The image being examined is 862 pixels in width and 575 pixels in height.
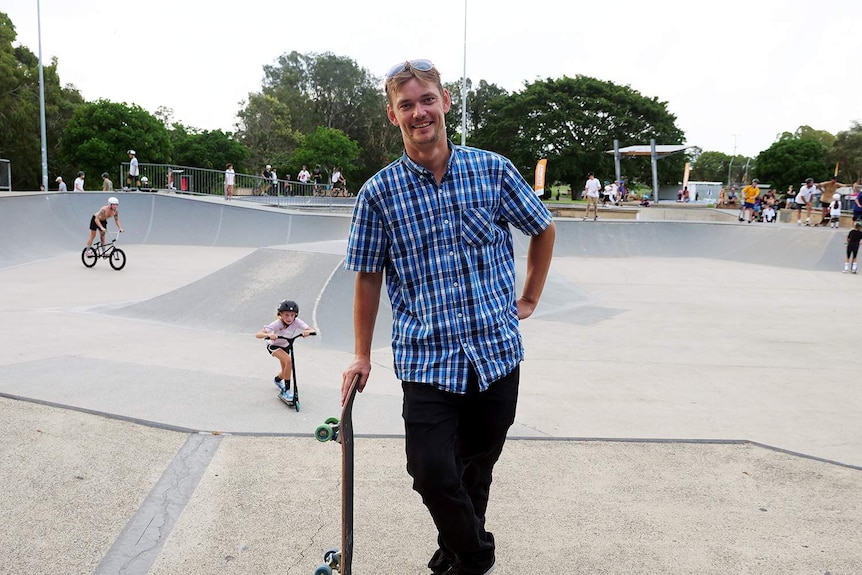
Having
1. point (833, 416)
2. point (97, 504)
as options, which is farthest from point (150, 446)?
point (833, 416)

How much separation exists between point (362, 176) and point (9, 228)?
44894 millimetres

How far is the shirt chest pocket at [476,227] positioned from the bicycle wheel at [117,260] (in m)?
12.9

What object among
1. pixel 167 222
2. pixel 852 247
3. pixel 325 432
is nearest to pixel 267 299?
pixel 325 432

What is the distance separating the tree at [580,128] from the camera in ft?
182

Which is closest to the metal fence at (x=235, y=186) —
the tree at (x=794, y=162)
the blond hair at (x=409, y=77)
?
the blond hair at (x=409, y=77)

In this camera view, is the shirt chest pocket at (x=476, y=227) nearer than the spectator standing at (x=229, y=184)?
Yes

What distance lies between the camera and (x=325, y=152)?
49750 mm

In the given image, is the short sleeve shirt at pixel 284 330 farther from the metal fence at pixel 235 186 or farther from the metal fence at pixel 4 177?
the metal fence at pixel 4 177

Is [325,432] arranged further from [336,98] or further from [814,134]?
[814,134]

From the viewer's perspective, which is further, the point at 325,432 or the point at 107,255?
the point at 107,255

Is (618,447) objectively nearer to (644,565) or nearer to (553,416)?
(553,416)

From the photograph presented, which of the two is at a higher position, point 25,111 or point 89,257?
point 25,111

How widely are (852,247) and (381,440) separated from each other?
15.1 metres

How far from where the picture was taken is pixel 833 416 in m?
5.11
